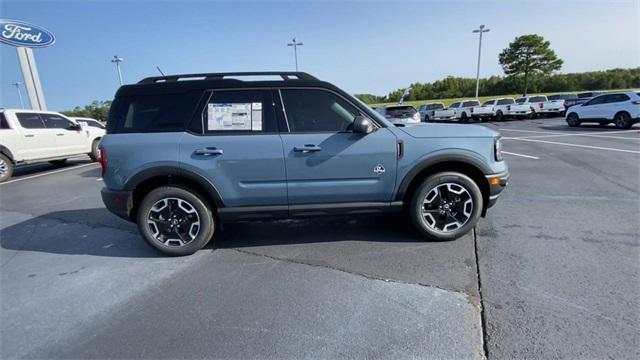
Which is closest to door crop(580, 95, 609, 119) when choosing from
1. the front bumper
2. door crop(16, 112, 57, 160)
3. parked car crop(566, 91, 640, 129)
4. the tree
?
parked car crop(566, 91, 640, 129)

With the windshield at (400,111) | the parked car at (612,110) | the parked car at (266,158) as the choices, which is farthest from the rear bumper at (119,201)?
the parked car at (612,110)

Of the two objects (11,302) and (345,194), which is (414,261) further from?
(11,302)

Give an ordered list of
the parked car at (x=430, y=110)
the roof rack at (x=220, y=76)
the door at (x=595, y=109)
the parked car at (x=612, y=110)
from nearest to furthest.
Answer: the roof rack at (x=220, y=76) → the parked car at (x=612, y=110) → the door at (x=595, y=109) → the parked car at (x=430, y=110)

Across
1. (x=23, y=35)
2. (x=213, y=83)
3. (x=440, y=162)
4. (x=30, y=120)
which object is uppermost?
(x=23, y=35)

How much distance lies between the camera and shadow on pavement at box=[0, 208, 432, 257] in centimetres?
379

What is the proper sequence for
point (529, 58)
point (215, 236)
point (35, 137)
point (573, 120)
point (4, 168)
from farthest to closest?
point (529, 58) < point (573, 120) < point (35, 137) < point (4, 168) < point (215, 236)

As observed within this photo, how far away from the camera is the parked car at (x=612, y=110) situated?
42.4 ft

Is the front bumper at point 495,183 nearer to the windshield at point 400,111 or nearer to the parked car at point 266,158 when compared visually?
the parked car at point 266,158

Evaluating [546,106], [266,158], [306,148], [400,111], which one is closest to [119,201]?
[266,158]

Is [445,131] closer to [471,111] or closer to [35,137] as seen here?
[35,137]

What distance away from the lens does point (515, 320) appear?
88.3 inches

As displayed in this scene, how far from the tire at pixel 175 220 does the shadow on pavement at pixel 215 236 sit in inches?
10.5

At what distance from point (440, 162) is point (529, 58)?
64329 millimetres

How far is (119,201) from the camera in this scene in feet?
11.2
